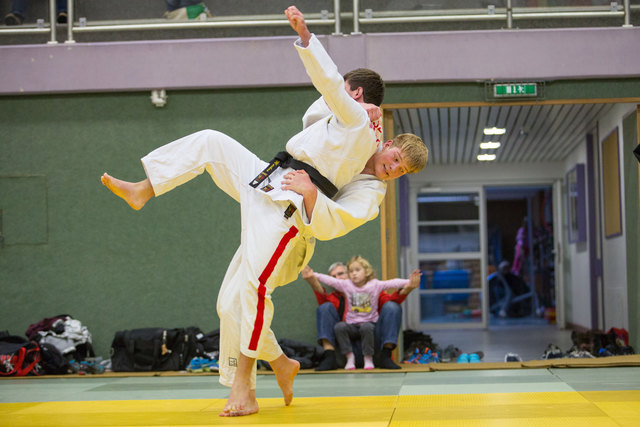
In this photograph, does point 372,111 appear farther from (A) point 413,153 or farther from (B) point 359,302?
(B) point 359,302

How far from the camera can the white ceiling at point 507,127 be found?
7.68 meters

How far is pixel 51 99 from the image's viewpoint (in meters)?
6.42

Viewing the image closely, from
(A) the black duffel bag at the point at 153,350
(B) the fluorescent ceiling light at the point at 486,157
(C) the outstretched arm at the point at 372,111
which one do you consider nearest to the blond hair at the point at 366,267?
(A) the black duffel bag at the point at 153,350

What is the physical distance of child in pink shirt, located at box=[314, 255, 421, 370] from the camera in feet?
18.3

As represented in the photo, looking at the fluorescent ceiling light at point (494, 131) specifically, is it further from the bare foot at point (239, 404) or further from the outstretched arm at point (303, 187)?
the bare foot at point (239, 404)

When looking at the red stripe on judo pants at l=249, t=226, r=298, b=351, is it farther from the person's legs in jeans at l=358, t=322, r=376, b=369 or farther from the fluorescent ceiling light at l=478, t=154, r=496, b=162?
the fluorescent ceiling light at l=478, t=154, r=496, b=162

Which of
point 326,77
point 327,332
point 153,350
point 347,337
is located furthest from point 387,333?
point 326,77

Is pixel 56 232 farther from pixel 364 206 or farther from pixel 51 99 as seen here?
pixel 364 206

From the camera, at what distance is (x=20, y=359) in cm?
542

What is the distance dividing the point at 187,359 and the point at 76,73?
2650 mm

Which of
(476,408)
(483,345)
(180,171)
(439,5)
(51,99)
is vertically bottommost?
(483,345)


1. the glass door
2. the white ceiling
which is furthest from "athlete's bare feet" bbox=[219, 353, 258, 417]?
the glass door

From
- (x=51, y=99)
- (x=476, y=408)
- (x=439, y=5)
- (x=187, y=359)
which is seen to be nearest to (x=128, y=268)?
(x=187, y=359)

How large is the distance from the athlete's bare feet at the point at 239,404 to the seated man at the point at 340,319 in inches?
105
